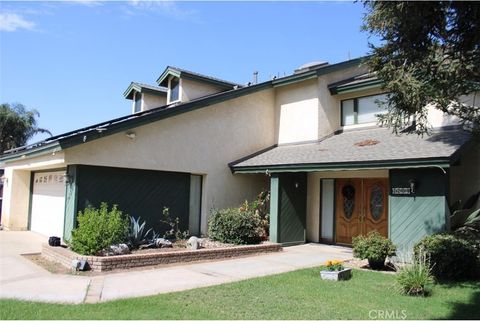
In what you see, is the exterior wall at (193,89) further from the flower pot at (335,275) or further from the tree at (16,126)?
A: the tree at (16,126)

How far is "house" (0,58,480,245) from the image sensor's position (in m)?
12.2

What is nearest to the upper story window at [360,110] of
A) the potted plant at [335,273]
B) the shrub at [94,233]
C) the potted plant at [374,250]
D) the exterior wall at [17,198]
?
the potted plant at [374,250]

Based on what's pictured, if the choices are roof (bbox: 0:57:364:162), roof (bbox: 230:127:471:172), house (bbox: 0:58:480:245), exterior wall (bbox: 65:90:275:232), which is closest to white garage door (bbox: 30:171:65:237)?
house (bbox: 0:58:480:245)

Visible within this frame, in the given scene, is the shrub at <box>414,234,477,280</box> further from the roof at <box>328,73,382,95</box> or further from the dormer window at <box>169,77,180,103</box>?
the dormer window at <box>169,77,180,103</box>

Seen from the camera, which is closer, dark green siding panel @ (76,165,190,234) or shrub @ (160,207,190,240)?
dark green siding panel @ (76,165,190,234)

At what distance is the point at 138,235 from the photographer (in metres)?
13.0

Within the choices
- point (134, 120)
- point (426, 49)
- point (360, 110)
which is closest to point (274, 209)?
point (360, 110)

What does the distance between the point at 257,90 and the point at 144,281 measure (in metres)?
10.7

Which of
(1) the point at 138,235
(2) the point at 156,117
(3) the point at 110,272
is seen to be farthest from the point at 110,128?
(3) the point at 110,272

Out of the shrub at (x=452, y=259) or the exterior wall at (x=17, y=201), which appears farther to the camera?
the exterior wall at (x=17, y=201)

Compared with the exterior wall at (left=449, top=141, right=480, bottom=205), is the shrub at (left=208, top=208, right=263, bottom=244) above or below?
below

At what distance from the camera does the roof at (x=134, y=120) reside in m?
12.4

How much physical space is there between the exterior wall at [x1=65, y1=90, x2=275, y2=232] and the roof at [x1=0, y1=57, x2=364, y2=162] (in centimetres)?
30

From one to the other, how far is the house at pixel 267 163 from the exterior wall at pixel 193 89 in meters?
0.05
